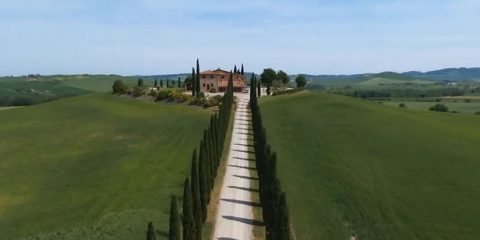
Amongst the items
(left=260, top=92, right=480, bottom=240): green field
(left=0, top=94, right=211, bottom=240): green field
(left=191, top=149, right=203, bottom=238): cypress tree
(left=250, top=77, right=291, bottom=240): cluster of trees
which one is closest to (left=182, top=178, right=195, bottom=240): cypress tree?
(left=191, top=149, right=203, bottom=238): cypress tree

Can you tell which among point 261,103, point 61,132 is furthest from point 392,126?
point 61,132

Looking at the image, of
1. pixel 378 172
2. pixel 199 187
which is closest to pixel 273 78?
pixel 378 172

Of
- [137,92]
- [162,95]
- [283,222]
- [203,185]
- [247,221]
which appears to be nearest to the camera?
[283,222]

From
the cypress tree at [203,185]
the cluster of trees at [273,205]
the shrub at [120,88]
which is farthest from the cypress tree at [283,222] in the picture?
the shrub at [120,88]

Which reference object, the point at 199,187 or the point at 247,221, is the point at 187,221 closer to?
the point at 247,221

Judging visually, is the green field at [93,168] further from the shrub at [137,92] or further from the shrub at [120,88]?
the shrub at [120,88]

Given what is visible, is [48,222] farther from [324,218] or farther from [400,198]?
[400,198]
